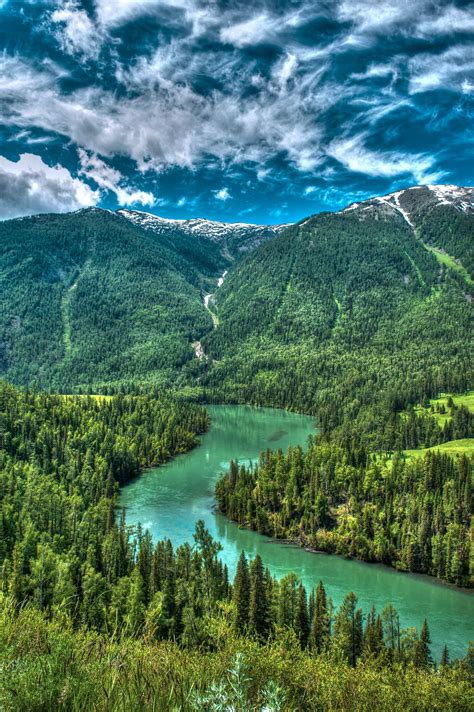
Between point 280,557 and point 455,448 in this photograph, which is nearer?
point 280,557

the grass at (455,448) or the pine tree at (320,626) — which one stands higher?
the grass at (455,448)

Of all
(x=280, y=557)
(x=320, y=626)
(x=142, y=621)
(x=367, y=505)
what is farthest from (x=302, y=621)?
(x=367, y=505)

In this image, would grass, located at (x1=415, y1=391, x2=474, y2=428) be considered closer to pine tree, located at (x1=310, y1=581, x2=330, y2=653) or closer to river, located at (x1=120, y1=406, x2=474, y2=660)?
river, located at (x1=120, y1=406, x2=474, y2=660)

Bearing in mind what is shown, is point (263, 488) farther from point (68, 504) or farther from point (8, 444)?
point (8, 444)

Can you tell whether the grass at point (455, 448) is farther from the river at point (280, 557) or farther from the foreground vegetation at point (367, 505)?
the river at point (280, 557)

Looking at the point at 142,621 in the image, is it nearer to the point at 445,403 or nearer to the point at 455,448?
the point at 455,448

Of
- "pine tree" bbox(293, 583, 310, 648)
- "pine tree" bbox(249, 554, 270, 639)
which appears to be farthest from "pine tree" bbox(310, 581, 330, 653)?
"pine tree" bbox(249, 554, 270, 639)

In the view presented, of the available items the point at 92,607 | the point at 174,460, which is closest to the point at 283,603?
the point at 92,607

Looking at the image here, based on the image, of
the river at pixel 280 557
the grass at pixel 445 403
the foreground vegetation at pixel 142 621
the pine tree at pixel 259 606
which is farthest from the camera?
the grass at pixel 445 403

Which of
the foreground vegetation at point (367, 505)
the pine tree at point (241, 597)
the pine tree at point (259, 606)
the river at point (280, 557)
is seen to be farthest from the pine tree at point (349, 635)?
the foreground vegetation at point (367, 505)
